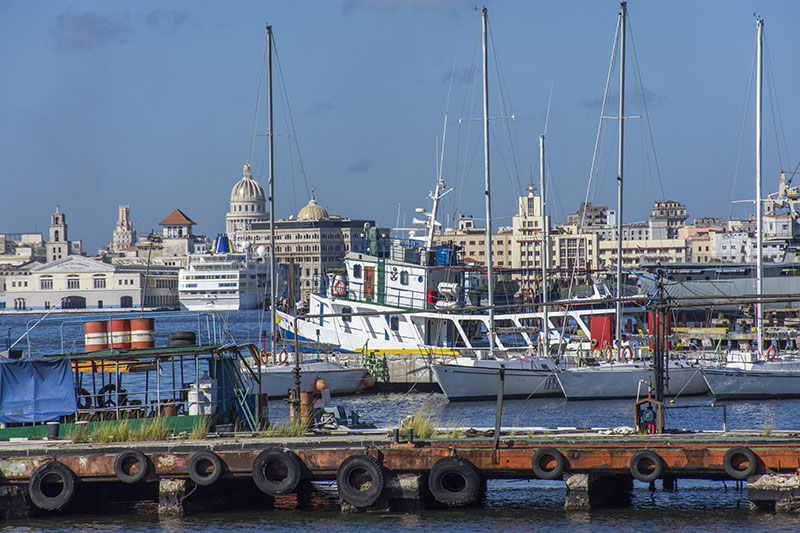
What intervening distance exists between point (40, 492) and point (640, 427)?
11426 millimetres

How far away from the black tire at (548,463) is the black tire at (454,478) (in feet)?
3.69

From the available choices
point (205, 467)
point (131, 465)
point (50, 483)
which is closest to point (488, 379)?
point (205, 467)

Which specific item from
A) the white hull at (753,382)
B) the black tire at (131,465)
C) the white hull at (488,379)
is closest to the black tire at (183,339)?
the black tire at (131,465)

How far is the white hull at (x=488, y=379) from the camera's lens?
39.0m

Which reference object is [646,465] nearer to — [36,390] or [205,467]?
[205,467]

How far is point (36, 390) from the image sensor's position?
23203 millimetres

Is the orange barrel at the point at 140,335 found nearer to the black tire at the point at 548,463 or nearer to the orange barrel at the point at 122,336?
the orange barrel at the point at 122,336

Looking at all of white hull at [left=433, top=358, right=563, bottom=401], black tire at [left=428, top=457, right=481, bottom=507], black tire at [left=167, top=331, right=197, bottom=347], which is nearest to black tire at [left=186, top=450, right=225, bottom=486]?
black tire at [left=428, top=457, right=481, bottom=507]

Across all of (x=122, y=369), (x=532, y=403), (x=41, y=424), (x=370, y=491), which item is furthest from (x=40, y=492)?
(x=532, y=403)

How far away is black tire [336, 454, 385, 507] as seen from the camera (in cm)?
2055

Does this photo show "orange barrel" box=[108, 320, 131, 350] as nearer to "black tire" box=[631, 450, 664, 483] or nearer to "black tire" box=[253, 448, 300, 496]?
"black tire" box=[253, 448, 300, 496]

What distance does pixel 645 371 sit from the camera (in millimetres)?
39344

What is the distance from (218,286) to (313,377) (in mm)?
140969

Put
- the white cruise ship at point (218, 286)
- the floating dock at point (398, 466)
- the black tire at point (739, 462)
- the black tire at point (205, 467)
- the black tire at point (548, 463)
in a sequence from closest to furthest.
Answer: the black tire at point (739, 462) → the floating dock at point (398, 466) → the black tire at point (548, 463) → the black tire at point (205, 467) → the white cruise ship at point (218, 286)
